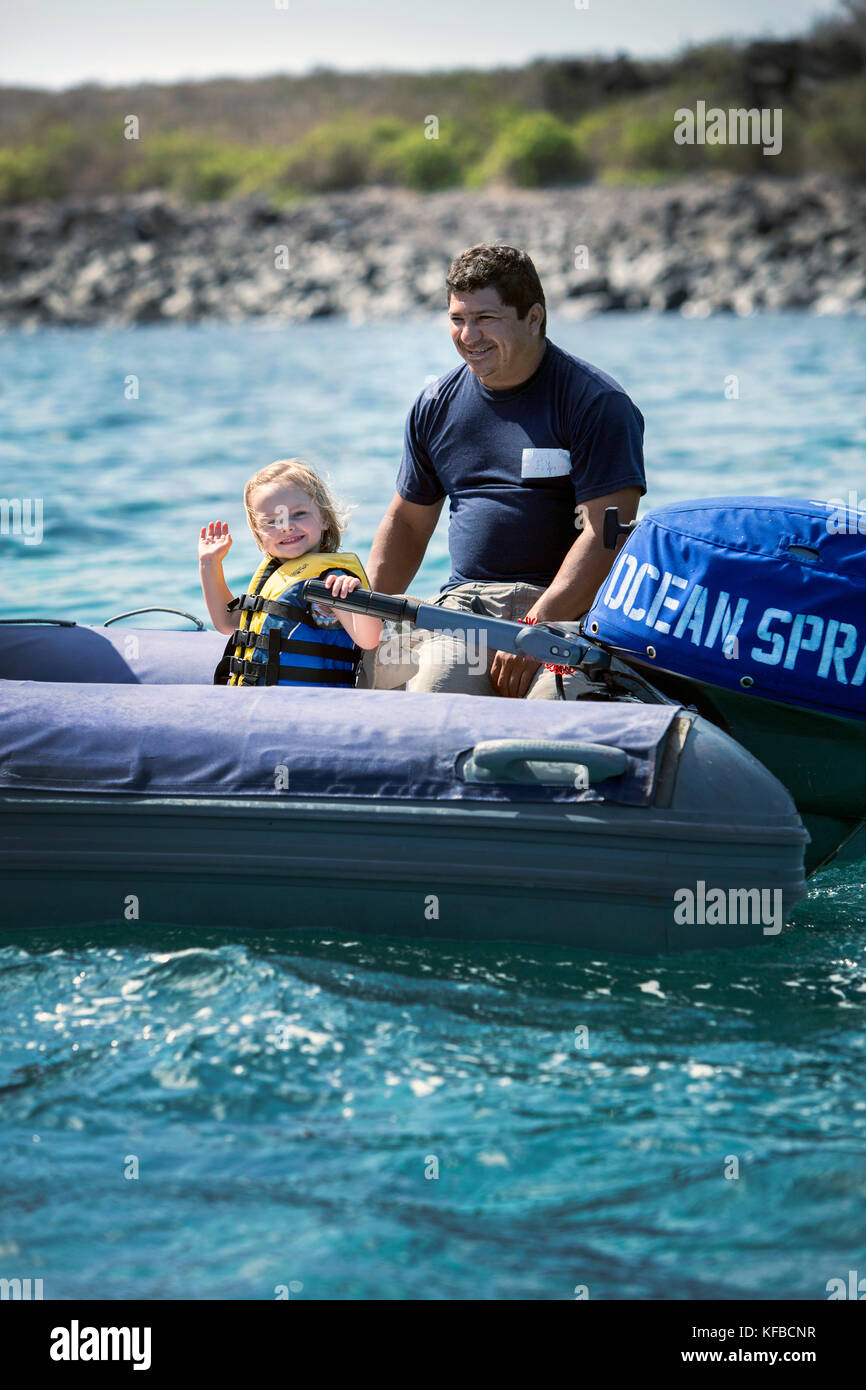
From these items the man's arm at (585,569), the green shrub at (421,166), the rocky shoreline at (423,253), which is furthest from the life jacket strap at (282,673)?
the green shrub at (421,166)

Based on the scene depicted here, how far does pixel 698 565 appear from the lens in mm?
2873

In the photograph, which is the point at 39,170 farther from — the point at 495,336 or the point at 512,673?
the point at 512,673

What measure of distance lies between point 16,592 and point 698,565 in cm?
477

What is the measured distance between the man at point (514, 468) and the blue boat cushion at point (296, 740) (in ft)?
1.32

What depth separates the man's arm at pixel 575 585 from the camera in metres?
3.28

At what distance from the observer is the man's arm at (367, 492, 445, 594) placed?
3.83 meters

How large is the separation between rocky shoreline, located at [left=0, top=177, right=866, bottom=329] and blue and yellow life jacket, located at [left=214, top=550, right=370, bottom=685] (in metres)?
24.3

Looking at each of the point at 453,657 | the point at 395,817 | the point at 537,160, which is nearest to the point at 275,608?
the point at 453,657

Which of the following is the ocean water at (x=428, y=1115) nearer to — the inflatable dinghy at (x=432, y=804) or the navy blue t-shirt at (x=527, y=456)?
the inflatable dinghy at (x=432, y=804)

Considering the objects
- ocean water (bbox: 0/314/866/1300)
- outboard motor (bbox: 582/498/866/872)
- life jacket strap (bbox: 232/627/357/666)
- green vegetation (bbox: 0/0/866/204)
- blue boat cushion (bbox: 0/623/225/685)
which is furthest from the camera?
green vegetation (bbox: 0/0/866/204)

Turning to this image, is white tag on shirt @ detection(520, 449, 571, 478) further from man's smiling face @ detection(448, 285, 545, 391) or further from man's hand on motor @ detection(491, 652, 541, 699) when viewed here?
man's hand on motor @ detection(491, 652, 541, 699)

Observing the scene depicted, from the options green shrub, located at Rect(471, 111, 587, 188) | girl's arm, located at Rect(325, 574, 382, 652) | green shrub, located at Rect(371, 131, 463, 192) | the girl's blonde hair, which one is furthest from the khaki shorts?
green shrub, located at Rect(371, 131, 463, 192)
